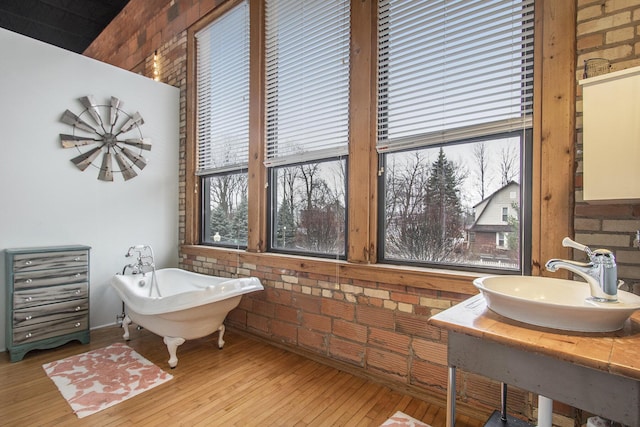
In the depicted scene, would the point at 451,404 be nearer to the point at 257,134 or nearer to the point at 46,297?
the point at 257,134

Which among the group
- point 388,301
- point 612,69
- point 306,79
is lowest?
point 388,301

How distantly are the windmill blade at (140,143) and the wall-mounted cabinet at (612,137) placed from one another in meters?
4.04

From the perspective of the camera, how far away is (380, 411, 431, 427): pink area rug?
1836mm

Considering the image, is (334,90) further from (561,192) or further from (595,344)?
(595,344)

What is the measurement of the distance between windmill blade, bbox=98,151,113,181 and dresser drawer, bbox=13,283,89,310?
1.16 meters

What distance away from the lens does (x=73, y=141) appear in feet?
10.7

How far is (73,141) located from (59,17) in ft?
11.4

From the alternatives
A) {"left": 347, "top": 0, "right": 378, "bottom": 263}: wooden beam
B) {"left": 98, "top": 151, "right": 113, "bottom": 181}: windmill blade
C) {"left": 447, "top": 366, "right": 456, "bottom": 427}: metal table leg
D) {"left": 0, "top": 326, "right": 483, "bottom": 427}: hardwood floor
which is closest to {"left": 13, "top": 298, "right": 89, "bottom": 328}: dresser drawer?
{"left": 0, "top": 326, "right": 483, "bottom": 427}: hardwood floor

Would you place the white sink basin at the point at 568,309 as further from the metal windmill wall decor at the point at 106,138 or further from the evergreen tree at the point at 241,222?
the metal windmill wall decor at the point at 106,138

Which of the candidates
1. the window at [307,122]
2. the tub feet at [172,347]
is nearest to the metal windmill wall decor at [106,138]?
the window at [307,122]

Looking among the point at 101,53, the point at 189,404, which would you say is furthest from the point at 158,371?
the point at 101,53

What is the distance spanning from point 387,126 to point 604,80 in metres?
1.26

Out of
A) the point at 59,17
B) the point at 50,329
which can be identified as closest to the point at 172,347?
the point at 50,329

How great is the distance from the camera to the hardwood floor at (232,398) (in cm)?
190
